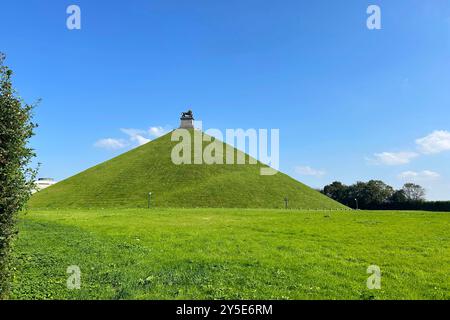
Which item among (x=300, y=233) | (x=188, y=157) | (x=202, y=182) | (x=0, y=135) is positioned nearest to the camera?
(x=0, y=135)

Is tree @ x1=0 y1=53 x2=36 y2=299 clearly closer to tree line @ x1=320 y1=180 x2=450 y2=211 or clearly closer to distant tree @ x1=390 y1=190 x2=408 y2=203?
tree line @ x1=320 y1=180 x2=450 y2=211

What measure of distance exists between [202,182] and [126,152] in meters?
47.9

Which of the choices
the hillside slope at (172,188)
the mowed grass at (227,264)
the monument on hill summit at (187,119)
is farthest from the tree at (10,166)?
the monument on hill summit at (187,119)

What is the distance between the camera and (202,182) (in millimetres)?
97875

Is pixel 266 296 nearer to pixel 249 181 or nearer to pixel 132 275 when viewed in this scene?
pixel 132 275

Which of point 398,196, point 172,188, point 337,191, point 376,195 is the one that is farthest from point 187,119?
point 398,196

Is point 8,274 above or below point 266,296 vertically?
above

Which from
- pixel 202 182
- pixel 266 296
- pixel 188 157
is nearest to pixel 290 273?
pixel 266 296

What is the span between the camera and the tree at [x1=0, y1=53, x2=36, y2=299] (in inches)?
496

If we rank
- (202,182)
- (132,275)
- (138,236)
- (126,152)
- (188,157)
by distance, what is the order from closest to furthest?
1. (132,275)
2. (138,236)
3. (202,182)
4. (188,157)
5. (126,152)

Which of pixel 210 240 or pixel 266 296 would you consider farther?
pixel 210 240

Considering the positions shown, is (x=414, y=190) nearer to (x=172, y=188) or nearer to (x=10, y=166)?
(x=172, y=188)

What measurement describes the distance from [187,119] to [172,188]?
169ft

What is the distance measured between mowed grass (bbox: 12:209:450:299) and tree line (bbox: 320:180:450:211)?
111 m
